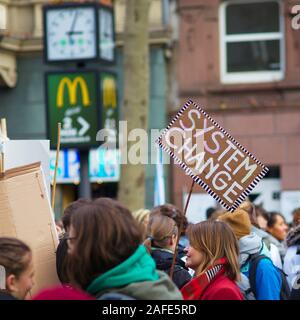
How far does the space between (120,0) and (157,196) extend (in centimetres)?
821

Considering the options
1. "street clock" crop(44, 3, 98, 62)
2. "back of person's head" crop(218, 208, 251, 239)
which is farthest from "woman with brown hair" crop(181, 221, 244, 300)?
"street clock" crop(44, 3, 98, 62)

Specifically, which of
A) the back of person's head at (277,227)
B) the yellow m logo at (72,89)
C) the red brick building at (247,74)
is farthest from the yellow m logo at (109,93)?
the back of person's head at (277,227)

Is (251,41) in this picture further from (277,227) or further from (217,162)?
(217,162)

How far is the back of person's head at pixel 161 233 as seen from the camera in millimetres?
5491

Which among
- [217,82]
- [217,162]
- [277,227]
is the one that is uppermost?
[217,82]

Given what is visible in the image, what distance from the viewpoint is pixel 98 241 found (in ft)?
10.7

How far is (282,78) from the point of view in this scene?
688 inches

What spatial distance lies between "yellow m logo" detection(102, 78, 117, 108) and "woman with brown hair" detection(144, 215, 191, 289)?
29.8 ft

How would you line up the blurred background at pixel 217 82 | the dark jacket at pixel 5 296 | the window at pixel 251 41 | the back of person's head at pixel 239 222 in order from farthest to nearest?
1. the window at pixel 251 41
2. the blurred background at pixel 217 82
3. the back of person's head at pixel 239 222
4. the dark jacket at pixel 5 296

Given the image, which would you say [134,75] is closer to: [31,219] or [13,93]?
[13,93]

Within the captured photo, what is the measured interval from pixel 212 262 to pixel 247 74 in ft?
44.1

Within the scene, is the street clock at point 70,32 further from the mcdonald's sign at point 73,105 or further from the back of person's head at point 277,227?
the back of person's head at point 277,227

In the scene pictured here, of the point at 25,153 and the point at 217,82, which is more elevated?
the point at 217,82

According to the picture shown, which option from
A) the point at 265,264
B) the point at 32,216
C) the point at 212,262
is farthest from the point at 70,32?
the point at 212,262
